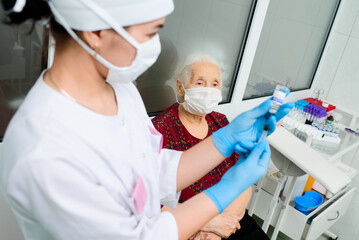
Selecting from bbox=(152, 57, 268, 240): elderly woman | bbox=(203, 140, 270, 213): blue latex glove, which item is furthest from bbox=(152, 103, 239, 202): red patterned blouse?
bbox=(203, 140, 270, 213): blue latex glove

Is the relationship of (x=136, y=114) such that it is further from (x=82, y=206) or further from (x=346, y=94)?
(x=346, y=94)

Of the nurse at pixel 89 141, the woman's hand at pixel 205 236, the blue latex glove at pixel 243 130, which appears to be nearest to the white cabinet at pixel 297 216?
the woman's hand at pixel 205 236

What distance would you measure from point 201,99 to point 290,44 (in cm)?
133

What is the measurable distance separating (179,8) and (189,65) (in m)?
0.30

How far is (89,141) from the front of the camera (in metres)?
0.73

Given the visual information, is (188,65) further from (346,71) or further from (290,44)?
(346,71)

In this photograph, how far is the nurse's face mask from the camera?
70cm

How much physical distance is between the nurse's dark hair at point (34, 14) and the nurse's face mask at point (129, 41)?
3cm

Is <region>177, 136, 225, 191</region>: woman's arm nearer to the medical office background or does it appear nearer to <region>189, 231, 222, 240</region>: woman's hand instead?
<region>189, 231, 222, 240</region>: woman's hand

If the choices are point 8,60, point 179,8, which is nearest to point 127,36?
point 8,60

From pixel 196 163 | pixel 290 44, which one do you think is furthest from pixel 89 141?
pixel 290 44

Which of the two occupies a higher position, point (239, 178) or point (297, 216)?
point (239, 178)

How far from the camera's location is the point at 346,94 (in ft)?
9.39

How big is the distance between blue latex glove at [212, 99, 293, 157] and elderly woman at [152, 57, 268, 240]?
19.2 inches
